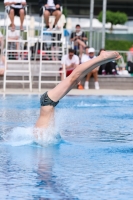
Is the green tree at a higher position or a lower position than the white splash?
lower

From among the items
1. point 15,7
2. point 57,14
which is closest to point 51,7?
point 57,14

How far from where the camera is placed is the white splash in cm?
696

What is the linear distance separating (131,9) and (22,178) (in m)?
36.2

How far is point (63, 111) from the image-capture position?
11258 mm

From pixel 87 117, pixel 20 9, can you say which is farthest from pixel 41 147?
pixel 20 9

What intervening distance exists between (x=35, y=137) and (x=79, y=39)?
495 inches

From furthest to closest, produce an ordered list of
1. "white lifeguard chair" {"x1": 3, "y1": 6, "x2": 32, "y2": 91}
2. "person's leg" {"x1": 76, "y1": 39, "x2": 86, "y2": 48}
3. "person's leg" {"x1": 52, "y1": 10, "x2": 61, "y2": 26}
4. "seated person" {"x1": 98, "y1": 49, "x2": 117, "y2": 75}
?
"person's leg" {"x1": 76, "y1": 39, "x2": 86, "y2": 48}
"seated person" {"x1": 98, "y1": 49, "x2": 117, "y2": 75}
"person's leg" {"x1": 52, "y1": 10, "x2": 61, "y2": 26}
"white lifeguard chair" {"x1": 3, "y1": 6, "x2": 32, "y2": 91}

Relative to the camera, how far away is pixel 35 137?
23.0ft

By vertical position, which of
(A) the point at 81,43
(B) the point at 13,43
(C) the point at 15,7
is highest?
(C) the point at 15,7

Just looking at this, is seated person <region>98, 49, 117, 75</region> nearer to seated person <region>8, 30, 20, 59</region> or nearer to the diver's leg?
seated person <region>8, 30, 20, 59</region>

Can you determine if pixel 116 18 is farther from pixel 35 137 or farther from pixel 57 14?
pixel 35 137

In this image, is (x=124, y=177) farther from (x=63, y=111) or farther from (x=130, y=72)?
(x=130, y=72)

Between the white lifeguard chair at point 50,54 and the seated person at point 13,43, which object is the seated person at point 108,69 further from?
the seated person at point 13,43

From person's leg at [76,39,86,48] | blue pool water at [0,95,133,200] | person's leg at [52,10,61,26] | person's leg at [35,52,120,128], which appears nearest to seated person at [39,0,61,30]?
person's leg at [52,10,61,26]
